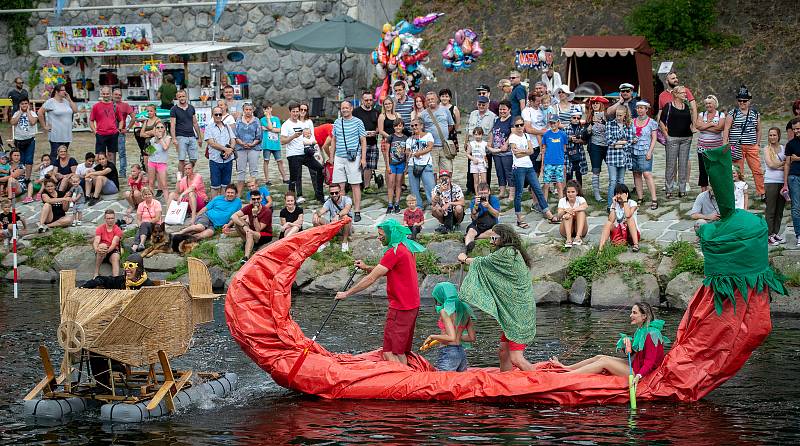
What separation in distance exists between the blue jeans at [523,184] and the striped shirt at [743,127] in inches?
114

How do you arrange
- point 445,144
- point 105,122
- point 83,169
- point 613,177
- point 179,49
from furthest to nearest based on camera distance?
point 179,49 < point 105,122 < point 83,169 < point 445,144 < point 613,177

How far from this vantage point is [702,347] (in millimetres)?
10984

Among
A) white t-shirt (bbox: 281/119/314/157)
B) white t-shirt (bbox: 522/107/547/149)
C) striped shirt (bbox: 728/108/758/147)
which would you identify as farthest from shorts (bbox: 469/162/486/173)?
striped shirt (bbox: 728/108/758/147)

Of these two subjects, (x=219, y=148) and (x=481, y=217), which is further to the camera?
(x=219, y=148)

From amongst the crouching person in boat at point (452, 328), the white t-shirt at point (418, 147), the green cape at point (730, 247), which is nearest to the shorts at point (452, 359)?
the crouching person in boat at point (452, 328)

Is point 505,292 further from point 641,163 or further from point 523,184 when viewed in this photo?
point 641,163

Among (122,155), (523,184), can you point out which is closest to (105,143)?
(122,155)

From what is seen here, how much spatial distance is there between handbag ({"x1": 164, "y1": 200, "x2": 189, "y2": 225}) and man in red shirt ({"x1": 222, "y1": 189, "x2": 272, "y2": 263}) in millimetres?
1219

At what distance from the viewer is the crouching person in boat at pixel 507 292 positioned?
452 inches

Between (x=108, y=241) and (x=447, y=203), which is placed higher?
(x=447, y=203)

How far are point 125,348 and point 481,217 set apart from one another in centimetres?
747

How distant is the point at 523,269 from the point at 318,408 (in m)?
2.47

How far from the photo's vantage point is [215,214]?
18.8 metres

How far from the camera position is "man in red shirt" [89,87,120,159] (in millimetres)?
20656
